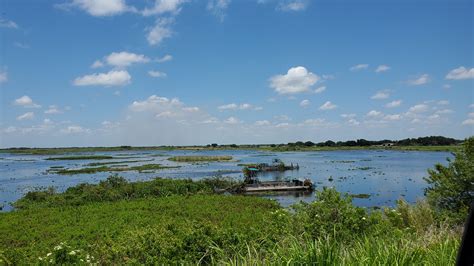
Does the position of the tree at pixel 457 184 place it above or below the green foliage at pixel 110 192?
above

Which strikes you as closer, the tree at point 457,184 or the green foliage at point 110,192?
the tree at point 457,184

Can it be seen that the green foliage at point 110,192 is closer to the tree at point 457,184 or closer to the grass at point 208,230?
the grass at point 208,230

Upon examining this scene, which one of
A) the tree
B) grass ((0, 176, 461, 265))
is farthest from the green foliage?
the tree

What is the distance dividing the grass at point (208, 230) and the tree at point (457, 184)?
76 centimetres

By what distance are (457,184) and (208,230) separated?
924 centimetres

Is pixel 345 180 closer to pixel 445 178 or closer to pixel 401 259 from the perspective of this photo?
pixel 445 178

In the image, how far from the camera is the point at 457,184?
12461 millimetres

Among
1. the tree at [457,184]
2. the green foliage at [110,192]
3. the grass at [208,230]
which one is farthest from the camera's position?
the green foliage at [110,192]

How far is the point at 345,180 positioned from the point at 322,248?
43280 mm

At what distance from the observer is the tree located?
39.9ft

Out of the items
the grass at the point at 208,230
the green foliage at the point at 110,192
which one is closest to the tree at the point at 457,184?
the grass at the point at 208,230

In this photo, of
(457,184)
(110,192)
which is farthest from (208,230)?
(110,192)

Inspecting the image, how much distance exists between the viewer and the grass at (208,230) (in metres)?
4.89

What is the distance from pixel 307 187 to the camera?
38844 millimetres
